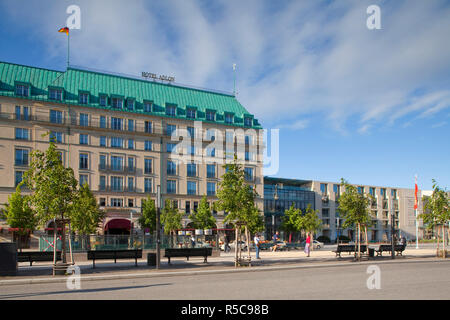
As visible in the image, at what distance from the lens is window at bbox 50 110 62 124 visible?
5594 centimetres

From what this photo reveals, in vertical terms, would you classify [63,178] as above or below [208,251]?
above

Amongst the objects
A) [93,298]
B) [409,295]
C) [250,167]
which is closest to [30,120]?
[250,167]

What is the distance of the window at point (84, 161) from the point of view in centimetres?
5747

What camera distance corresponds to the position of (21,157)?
53875 millimetres

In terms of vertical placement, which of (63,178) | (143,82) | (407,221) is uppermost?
(143,82)

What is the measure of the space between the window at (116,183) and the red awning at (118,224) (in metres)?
4.50

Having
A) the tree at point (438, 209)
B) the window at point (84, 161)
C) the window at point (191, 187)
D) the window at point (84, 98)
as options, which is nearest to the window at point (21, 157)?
the window at point (84, 161)

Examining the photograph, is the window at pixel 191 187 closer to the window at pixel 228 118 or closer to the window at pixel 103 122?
the window at pixel 228 118

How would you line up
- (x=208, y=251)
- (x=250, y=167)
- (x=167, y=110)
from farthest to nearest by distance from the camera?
1. (x=250, y=167)
2. (x=167, y=110)
3. (x=208, y=251)

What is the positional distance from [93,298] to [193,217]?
49.7 metres

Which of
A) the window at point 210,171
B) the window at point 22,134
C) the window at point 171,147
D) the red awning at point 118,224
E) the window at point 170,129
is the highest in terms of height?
the window at point 170,129

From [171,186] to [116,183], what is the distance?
8477mm
